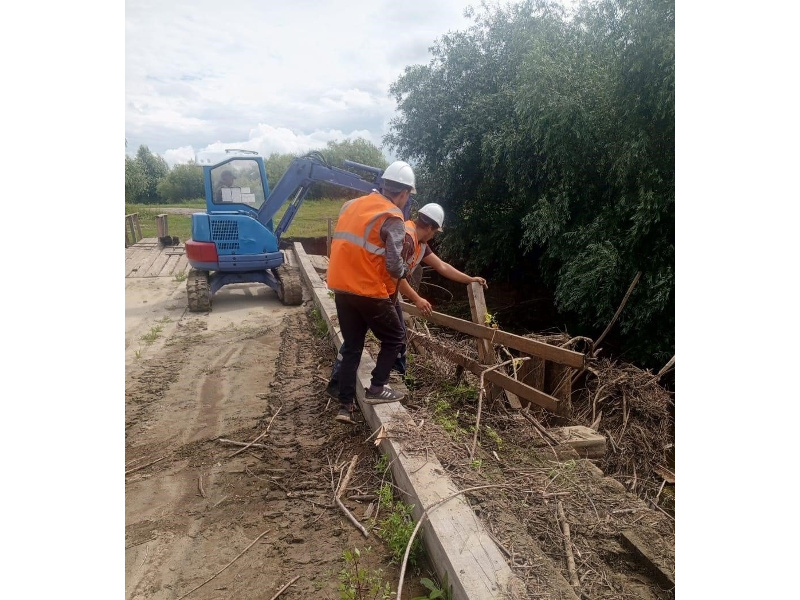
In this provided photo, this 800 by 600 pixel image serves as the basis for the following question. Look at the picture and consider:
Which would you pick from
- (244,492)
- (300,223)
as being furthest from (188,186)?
(300,223)

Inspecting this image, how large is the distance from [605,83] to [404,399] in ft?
27.2

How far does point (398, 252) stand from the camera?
11.4 ft

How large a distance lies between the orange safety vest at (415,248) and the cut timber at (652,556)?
206 centimetres

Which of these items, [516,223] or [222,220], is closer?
[222,220]

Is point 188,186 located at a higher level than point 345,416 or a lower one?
higher

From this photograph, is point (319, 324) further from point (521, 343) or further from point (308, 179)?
point (521, 343)

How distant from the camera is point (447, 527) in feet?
8.06

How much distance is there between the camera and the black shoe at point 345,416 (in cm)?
393

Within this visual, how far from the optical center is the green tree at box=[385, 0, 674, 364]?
8.60 metres

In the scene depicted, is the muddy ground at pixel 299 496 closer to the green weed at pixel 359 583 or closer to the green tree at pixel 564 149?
the green weed at pixel 359 583

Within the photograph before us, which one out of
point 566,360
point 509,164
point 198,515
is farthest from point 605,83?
point 198,515

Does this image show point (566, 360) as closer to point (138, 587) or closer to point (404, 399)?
point (404, 399)

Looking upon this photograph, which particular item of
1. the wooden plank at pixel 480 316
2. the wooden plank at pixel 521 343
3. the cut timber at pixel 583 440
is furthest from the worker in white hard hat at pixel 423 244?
the cut timber at pixel 583 440

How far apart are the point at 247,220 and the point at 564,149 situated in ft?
21.7
